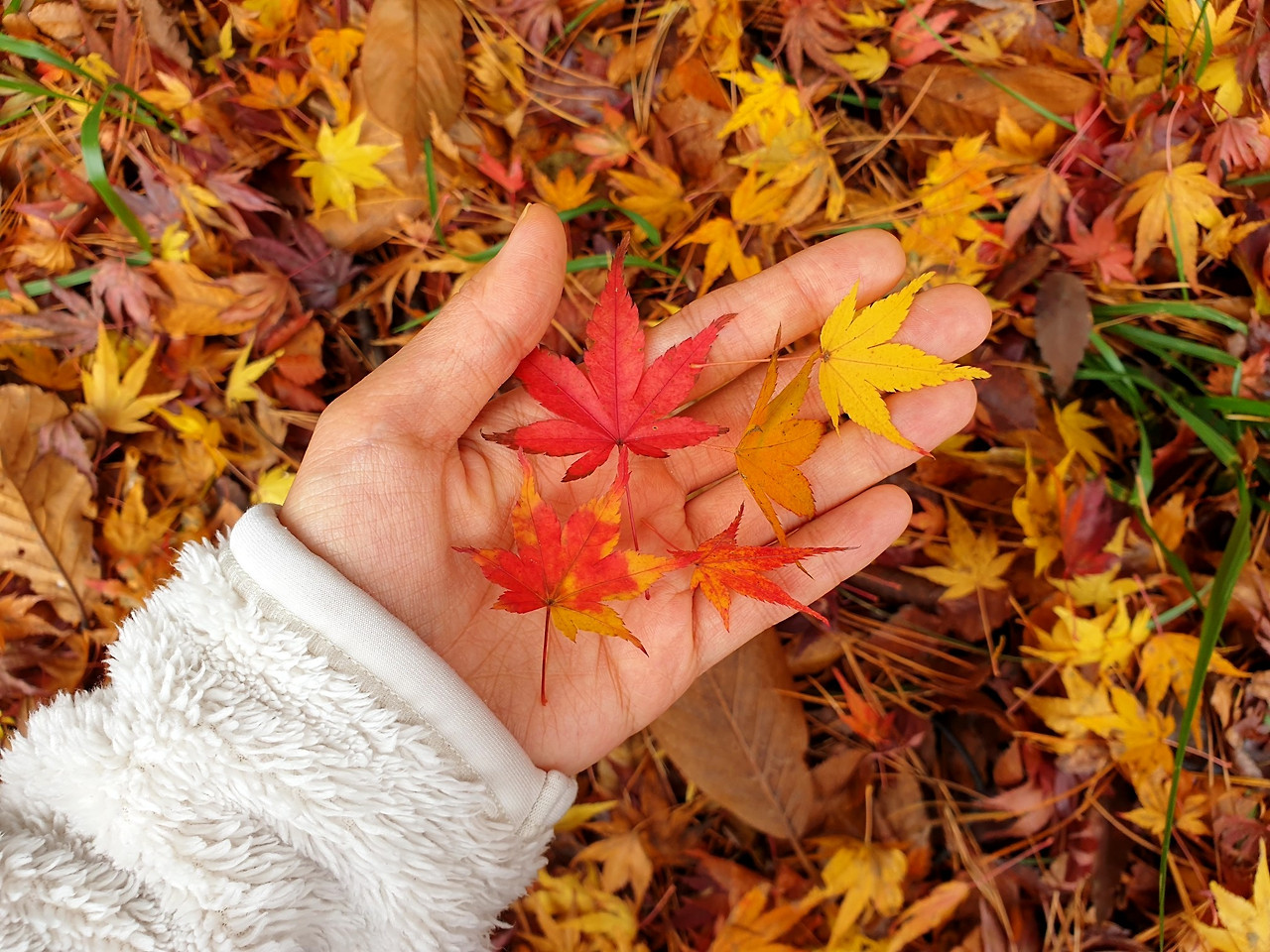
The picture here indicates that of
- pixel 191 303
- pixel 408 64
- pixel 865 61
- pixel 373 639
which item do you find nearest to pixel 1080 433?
pixel 865 61

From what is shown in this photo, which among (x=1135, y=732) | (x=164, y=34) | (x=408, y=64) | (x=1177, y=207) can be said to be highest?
(x=164, y=34)

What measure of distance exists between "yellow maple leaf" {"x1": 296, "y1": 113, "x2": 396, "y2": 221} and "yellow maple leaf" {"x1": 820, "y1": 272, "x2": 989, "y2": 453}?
843 millimetres

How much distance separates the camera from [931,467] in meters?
1.31

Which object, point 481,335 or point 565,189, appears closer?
point 481,335

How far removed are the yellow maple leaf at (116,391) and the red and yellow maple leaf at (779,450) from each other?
40.1 inches

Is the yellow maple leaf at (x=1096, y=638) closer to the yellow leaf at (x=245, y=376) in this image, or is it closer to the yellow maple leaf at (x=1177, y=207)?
the yellow maple leaf at (x=1177, y=207)

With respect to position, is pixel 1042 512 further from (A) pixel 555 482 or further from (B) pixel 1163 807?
(A) pixel 555 482

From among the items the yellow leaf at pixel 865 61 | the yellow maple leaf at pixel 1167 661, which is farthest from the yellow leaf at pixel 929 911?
the yellow leaf at pixel 865 61

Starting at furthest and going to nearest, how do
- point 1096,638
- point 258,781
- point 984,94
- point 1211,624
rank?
point 984,94 < point 1096,638 < point 1211,624 < point 258,781

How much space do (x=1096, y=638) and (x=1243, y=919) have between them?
0.41 meters

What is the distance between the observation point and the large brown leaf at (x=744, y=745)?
1.24 m

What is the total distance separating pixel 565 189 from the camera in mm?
1350

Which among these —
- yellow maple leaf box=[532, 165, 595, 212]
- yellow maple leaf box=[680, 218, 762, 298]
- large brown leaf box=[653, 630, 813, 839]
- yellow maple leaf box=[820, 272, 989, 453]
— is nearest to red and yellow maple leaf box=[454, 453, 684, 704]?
yellow maple leaf box=[820, 272, 989, 453]

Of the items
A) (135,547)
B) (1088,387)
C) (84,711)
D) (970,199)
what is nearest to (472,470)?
(84,711)
